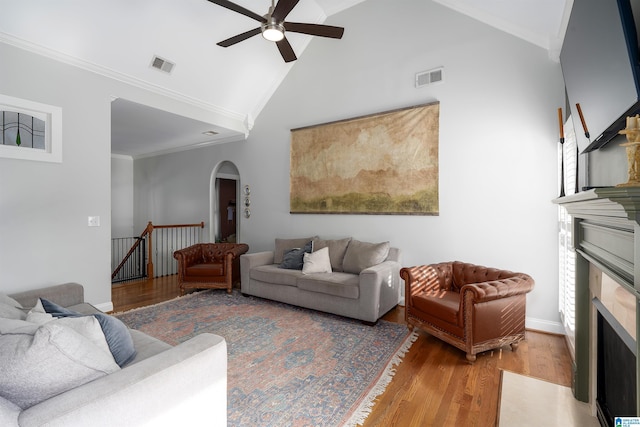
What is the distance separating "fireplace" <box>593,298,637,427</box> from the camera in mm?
1287

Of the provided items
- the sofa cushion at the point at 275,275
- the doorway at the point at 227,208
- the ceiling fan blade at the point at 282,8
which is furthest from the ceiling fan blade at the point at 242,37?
the doorway at the point at 227,208

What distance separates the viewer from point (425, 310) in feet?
9.45

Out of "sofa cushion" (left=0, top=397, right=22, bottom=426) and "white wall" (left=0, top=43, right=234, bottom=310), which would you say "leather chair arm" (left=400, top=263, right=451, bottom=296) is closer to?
"sofa cushion" (left=0, top=397, right=22, bottom=426)

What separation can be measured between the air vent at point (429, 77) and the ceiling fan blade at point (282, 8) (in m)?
1.95

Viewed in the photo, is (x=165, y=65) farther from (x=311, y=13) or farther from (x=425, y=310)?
(x=425, y=310)

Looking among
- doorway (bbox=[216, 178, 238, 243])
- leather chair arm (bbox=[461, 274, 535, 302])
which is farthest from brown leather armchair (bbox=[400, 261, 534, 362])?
doorway (bbox=[216, 178, 238, 243])

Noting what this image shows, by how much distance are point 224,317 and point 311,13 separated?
4506mm

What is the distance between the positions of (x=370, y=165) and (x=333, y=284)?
179cm

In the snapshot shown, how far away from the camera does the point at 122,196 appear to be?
25.3 feet

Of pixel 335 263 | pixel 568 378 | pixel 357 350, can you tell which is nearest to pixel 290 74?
pixel 335 263

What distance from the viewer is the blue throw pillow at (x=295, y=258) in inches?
161

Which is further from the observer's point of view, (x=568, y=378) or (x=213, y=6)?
(x=213, y=6)

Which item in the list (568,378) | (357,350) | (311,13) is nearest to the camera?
(568,378)

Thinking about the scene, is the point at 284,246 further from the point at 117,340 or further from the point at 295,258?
the point at 117,340
